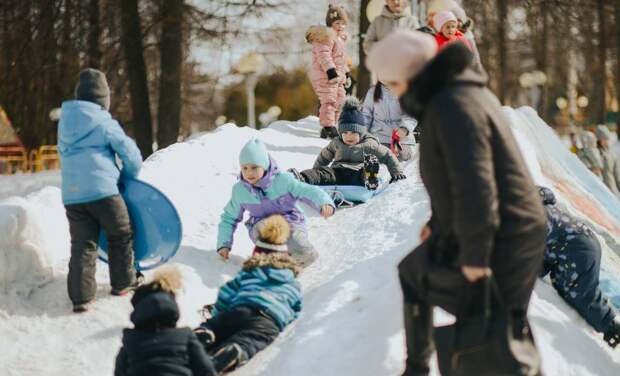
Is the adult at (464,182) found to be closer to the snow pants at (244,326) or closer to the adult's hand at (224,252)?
the snow pants at (244,326)

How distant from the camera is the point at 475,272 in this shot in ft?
11.0

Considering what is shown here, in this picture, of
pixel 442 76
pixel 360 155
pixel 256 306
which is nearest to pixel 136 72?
pixel 360 155

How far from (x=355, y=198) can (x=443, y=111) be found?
4861 millimetres

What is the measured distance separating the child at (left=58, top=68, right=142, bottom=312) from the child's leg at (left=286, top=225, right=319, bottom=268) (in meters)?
1.16

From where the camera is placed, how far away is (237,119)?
5181cm

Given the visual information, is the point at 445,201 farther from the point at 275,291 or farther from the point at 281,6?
the point at 281,6

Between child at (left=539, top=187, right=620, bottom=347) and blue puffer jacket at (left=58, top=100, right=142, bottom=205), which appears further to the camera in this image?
blue puffer jacket at (left=58, top=100, right=142, bottom=205)

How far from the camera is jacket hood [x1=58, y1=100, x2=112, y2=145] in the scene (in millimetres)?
5625

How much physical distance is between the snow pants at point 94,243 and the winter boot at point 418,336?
2408 mm

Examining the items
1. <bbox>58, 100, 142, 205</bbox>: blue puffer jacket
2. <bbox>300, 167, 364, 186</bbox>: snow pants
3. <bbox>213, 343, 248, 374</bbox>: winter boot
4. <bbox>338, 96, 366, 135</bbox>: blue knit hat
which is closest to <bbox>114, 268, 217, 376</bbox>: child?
<bbox>213, 343, 248, 374</bbox>: winter boot

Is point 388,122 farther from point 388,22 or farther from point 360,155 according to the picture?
point 388,22

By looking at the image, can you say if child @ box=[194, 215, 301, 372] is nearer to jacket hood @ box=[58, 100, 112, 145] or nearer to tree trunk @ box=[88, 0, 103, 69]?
jacket hood @ box=[58, 100, 112, 145]

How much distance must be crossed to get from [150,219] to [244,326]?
3.88 feet

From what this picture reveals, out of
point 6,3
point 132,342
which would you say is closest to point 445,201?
point 132,342
